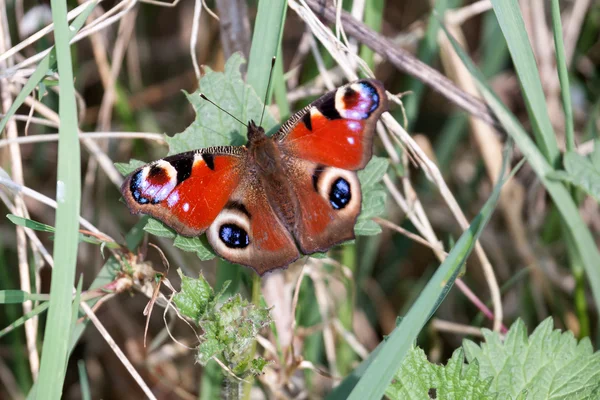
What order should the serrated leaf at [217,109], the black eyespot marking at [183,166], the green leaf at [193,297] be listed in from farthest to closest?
the serrated leaf at [217,109] → the black eyespot marking at [183,166] → the green leaf at [193,297]

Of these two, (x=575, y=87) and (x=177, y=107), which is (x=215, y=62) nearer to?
(x=177, y=107)

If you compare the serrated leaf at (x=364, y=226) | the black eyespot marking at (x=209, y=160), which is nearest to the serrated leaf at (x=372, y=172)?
the serrated leaf at (x=364, y=226)

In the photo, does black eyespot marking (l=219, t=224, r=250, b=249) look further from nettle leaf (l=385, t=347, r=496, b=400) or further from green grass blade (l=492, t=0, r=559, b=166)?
green grass blade (l=492, t=0, r=559, b=166)

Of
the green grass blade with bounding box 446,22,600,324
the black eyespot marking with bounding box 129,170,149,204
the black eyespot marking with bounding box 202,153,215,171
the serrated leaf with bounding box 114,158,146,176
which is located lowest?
the black eyespot marking with bounding box 129,170,149,204

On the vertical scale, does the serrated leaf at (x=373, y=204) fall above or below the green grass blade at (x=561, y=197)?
below

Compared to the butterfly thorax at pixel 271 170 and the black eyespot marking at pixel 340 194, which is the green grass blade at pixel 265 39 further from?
the black eyespot marking at pixel 340 194

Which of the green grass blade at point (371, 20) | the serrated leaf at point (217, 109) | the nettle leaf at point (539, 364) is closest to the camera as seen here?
the nettle leaf at point (539, 364)

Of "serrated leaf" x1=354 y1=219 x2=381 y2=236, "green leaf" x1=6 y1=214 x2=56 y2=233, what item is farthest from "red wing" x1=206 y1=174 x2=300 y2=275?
"green leaf" x1=6 y1=214 x2=56 y2=233

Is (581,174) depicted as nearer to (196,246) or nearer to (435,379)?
(435,379)

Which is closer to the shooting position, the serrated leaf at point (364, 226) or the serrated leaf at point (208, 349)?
the serrated leaf at point (208, 349)
